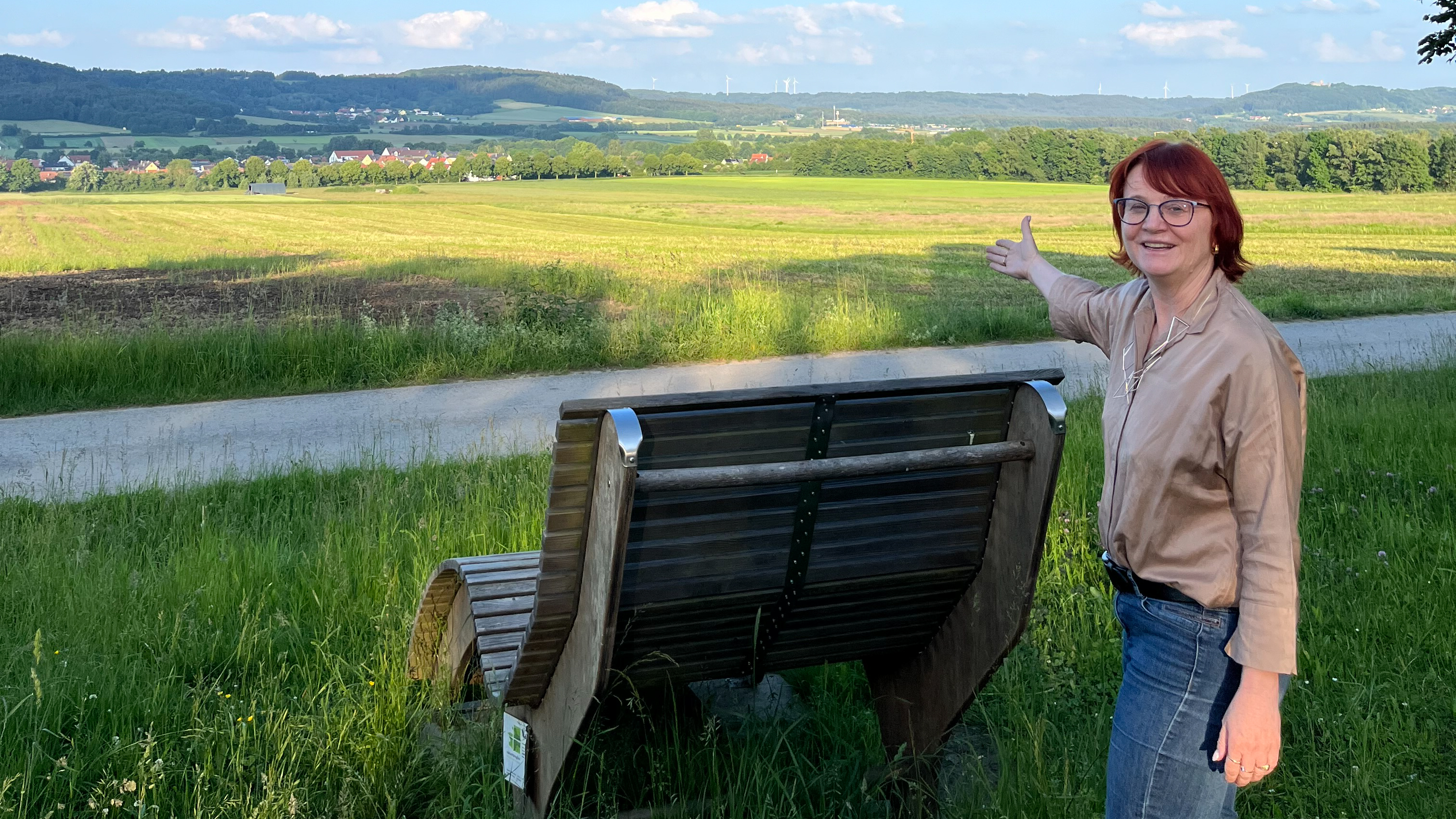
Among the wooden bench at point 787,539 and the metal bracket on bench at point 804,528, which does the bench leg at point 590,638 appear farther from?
the metal bracket on bench at point 804,528

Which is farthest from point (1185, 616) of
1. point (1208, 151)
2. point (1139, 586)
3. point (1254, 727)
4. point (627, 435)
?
point (1208, 151)

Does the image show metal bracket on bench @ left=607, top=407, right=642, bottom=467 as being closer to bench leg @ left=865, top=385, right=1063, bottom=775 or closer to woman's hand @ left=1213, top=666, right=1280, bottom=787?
bench leg @ left=865, top=385, right=1063, bottom=775

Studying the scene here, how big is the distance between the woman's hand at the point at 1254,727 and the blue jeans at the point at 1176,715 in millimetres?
92

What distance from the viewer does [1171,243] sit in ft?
7.34

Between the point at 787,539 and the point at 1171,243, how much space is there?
3.18 feet

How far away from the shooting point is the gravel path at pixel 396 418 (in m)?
7.43

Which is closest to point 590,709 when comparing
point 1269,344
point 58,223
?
point 1269,344

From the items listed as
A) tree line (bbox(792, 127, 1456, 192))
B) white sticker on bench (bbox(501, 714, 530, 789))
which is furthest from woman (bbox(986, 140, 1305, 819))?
tree line (bbox(792, 127, 1456, 192))

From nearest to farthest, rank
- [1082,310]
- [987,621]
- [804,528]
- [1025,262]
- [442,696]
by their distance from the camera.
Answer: [804,528], [1082,310], [987,621], [1025,262], [442,696]

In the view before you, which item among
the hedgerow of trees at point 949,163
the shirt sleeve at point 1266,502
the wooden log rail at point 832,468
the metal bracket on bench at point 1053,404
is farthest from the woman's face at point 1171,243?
the hedgerow of trees at point 949,163

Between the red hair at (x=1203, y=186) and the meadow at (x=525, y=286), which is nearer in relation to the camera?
the red hair at (x=1203, y=186)

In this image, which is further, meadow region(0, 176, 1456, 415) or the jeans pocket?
meadow region(0, 176, 1456, 415)

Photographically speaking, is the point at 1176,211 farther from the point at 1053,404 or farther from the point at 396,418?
the point at 396,418

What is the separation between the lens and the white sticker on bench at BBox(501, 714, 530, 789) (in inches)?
118
